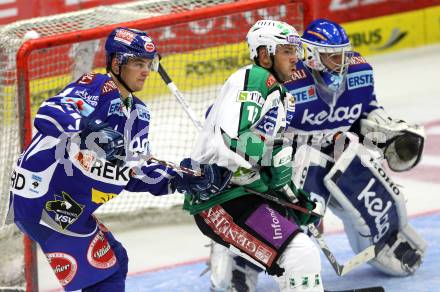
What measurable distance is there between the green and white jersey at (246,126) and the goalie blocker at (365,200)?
74 cm

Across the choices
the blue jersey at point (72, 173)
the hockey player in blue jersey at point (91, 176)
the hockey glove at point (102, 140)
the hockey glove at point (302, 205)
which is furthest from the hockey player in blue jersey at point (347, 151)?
the hockey glove at point (102, 140)

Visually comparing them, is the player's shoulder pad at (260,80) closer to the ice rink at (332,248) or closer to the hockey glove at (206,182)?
the hockey glove at (206,182)

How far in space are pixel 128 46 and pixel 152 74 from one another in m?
3.15

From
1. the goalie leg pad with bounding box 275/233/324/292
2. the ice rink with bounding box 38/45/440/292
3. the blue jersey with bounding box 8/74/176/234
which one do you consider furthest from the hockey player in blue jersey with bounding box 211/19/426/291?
the blue jersey with bounding box 8/74/176/234

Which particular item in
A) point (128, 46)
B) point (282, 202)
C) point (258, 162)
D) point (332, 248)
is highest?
point (128, 46)

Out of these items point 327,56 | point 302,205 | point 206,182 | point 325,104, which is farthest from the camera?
point 325,104

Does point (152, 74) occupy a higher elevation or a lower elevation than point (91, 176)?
lower

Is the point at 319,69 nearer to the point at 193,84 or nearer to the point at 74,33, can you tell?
the point at 74,33

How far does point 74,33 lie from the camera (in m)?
5.54

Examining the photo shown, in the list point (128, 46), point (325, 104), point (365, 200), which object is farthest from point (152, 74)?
point (128, 46)

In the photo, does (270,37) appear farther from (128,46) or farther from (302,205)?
(302,205)

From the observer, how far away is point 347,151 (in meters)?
5.42

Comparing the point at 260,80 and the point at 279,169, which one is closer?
the point at 260,80

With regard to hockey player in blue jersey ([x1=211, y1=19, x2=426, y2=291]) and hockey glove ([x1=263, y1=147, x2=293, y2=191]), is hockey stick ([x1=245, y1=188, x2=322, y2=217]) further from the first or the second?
hockey player in blue jersey ([x1=211, y1=19, x2=426, y2=291])
